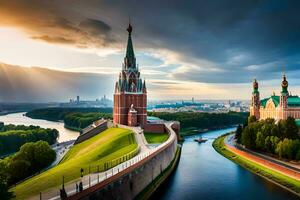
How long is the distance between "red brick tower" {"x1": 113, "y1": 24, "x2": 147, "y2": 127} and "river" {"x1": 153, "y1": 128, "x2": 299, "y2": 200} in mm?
17041

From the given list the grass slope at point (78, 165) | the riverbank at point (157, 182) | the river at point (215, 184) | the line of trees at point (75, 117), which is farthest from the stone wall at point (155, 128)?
the line of trees at point (75, 117)

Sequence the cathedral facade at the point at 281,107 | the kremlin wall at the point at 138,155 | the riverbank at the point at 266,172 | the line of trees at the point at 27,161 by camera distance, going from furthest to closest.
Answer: the cathedral facade at the point at 281,107
the line of trees at the point at 27,161
the riverbank at the point at 266,172
the kremlin wall at the point at 138,155

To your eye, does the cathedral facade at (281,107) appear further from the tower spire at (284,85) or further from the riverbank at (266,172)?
the riverbank at (266,172)

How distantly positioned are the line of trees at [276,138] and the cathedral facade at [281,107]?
14486mm

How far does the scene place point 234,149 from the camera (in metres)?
66.0

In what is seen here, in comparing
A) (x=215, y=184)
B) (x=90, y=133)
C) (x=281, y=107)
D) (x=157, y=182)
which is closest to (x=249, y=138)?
(x=281, y=107)

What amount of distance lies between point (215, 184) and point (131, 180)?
44.8 ft

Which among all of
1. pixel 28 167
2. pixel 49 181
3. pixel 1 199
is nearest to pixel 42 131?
pixel 28 167

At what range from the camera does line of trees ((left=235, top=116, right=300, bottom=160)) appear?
51125 millimetres

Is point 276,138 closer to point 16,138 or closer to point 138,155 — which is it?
point 138,155

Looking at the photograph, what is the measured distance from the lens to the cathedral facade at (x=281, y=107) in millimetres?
77125

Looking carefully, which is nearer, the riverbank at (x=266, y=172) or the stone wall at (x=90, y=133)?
the riverbank at (x=266, y=172)

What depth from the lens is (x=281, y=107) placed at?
77.6 metres

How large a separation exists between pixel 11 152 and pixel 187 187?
4143 centimetres
